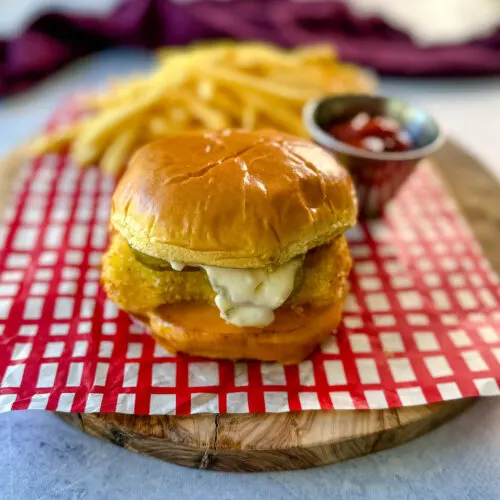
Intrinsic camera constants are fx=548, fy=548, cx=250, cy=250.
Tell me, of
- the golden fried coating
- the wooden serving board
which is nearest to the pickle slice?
the golden fried coating

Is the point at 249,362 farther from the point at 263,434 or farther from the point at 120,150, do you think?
the point at 120,150

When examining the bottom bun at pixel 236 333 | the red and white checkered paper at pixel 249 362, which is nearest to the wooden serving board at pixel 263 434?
the red and white checkered paper at pixel 249 362

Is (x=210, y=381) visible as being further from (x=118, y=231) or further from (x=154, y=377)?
(x=118, y=231)

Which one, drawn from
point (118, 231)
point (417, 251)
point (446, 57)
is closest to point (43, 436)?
point (118, 231)

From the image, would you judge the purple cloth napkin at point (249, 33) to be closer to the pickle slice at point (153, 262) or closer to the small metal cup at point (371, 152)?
the small metal cup at point (371, 152)

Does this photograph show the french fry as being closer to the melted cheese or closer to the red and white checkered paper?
the red and white checkered paper

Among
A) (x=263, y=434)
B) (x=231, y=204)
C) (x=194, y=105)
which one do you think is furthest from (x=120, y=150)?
(x=263, y=434)
